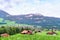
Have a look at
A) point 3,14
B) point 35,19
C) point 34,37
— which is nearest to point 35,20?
point 35,19

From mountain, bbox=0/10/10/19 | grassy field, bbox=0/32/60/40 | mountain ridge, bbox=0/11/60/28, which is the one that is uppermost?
mountain, bbox=0/10/10/19

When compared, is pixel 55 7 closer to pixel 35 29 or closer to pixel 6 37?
pixel 35 29

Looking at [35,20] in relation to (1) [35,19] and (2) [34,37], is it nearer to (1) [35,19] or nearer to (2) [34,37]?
(1) [35,19]

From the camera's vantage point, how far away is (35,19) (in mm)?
3496

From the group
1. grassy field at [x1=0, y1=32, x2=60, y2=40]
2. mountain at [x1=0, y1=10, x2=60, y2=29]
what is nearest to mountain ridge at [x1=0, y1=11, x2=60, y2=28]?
mountain at [x1=0, y1=10, x2=60, y2=29]

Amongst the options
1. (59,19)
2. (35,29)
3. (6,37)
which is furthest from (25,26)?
(59,19)

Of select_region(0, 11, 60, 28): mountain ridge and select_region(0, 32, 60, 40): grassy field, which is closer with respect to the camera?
select_region(0, 32, 60, 40): grassy field

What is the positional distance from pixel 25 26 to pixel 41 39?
41 cm

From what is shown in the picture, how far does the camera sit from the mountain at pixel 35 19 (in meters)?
3.45

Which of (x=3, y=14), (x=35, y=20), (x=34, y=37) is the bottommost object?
(x=34, y=37)

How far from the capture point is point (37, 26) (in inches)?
136

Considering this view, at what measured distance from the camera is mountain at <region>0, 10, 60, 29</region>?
3.45m

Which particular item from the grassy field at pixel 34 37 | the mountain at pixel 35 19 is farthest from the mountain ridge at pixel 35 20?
the grassy field at pixel 34 37

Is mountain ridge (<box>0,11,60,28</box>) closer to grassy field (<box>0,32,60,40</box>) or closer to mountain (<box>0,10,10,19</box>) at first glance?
mountain (<box>0,10,10,19</box>)
